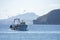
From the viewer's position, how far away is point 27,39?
47.1 feet

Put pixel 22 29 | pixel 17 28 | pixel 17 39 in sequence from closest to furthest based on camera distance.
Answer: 1. pixel 17 39
2. pixel 22 29
3. pixel 17 28

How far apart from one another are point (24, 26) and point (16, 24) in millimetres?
2195

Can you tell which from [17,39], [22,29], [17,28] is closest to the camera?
[17,39]

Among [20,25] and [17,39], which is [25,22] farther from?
[17,39]

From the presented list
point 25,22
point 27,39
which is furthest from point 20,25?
point 27,39

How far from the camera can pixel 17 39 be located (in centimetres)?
1354

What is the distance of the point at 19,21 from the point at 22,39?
10.4 m

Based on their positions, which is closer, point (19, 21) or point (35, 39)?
point (35, 39)

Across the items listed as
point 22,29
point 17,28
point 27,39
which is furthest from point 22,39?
point 17,28

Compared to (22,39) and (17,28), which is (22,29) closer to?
(17,28)

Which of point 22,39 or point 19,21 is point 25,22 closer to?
point 19,21

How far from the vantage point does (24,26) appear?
22.7m

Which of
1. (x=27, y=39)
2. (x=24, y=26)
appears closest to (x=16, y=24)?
(x=24, y=26)

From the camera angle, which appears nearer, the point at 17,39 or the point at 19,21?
the point at 17,39
